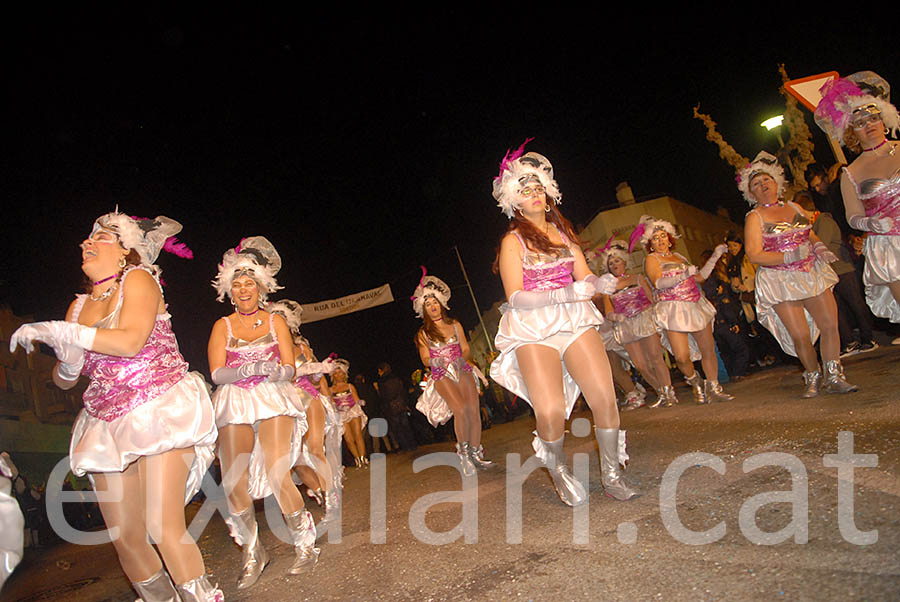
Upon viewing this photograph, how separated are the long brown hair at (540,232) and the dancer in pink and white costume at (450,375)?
8.56ft

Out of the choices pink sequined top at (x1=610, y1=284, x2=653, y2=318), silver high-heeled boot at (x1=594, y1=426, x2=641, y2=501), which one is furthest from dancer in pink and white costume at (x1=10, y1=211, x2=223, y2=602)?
pink sequined top at (x1=610, y1=284, x2=653, y2=318)

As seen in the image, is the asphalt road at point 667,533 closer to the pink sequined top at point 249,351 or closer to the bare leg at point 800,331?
the bare leg at point 800,331

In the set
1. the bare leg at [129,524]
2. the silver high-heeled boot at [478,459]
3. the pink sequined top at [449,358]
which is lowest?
the silver high-heeled boot at [478,459]

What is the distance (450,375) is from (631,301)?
2.94 m

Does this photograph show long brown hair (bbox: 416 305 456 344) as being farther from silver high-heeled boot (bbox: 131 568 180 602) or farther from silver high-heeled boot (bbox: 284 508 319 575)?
silver high-heeled boot (bbox: 131 568 180 602)

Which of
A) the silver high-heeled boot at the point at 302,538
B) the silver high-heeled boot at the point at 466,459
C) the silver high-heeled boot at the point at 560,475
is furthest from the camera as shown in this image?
the silver high-heeled boot at the point at 466,459

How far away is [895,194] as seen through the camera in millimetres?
4309

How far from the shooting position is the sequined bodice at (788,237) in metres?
5.23

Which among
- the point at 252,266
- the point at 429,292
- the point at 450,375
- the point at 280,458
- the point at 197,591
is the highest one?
the point at 252,266

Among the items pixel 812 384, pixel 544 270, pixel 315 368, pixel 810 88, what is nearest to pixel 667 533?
pixel 544 270

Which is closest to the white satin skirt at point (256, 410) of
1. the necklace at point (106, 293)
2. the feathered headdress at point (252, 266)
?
the feathered headdress at point (252, 266)

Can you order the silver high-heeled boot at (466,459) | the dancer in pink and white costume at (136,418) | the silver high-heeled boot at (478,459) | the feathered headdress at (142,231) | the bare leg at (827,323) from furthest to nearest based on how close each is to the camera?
the silver high-heeled boot at (478,459) < the silver high-heeled boot at (466,459) < the bare leg at (827,323) < the feathered headdress at (142,231) < the dancer in pink and white costume at (136,418)

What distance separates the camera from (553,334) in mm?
3639

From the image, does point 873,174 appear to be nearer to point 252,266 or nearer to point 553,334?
point 553,334
